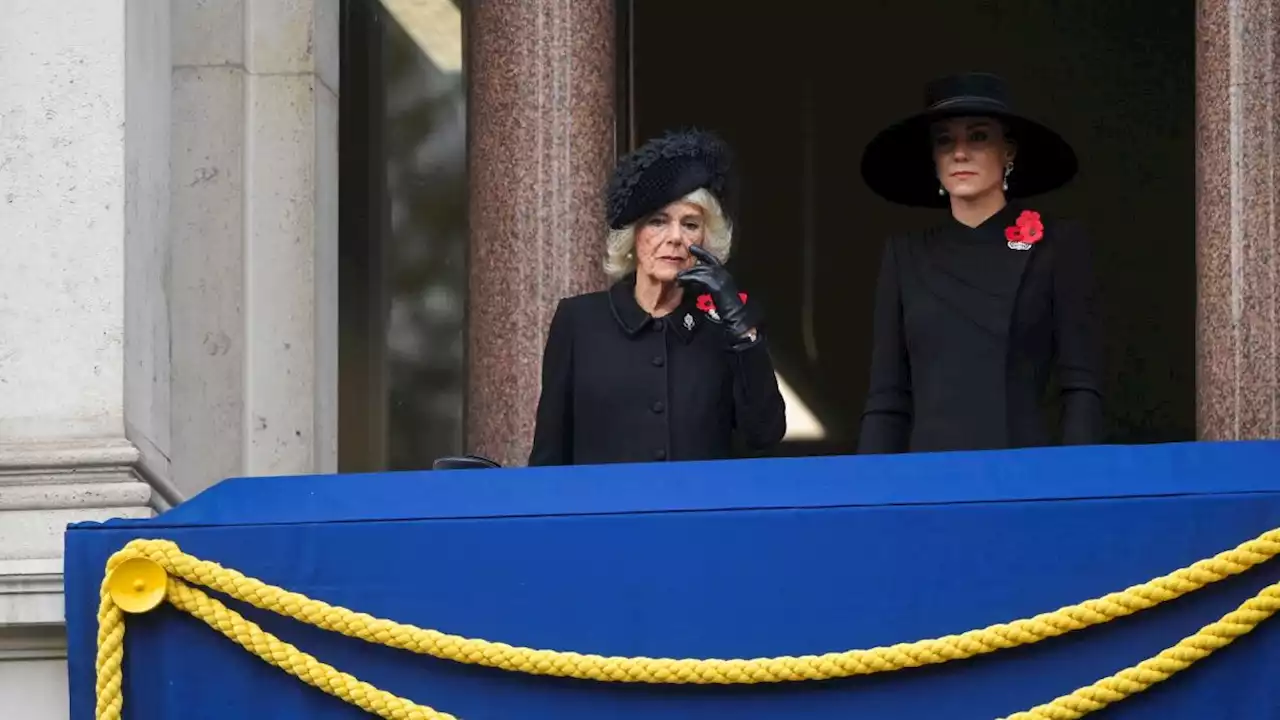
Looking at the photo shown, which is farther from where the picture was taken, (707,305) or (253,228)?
(253,228)

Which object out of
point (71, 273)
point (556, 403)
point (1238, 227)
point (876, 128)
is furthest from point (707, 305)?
point (876, 128)

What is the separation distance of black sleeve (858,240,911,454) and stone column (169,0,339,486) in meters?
2.49

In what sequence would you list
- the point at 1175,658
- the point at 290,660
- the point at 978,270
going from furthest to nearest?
the point at 978,270
the point at 290,660
the point at 1175,658

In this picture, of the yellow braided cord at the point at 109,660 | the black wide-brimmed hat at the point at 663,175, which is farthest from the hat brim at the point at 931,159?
the yellow braided cord at the point at 109,660

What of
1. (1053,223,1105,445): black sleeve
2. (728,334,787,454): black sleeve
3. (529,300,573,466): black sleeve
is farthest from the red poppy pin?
(1053,223,1105,445): black sleeve

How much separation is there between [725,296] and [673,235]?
0.38m

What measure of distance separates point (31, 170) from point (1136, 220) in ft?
24.0

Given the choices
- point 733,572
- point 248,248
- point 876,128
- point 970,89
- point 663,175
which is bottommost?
point 733,572

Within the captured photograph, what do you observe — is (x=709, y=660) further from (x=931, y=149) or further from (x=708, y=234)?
(x=931, y=149)

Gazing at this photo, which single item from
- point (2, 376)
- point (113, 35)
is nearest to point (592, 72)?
point (113, 35)

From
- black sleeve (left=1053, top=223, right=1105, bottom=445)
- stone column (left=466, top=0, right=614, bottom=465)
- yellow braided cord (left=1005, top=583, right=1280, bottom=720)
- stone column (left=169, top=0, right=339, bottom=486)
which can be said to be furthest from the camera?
stone column (left=169, top=0, right=339, bottom=486)

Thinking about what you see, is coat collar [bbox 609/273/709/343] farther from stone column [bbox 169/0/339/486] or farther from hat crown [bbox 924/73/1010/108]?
stone column [bbox 169/0/339/486]

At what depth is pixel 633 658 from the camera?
668cm

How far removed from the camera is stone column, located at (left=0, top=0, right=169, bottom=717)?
28.0ft
